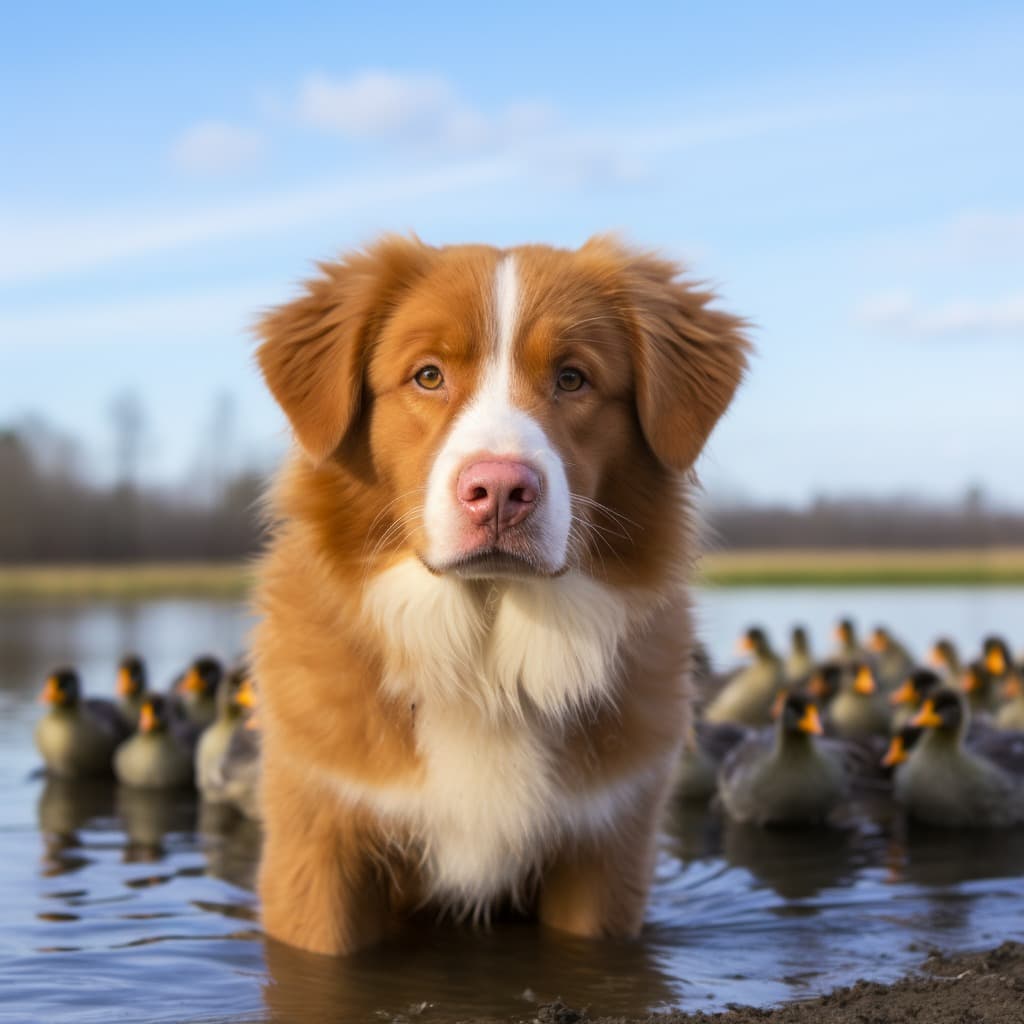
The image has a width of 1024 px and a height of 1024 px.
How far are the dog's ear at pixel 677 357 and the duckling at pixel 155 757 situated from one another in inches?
Result: 220

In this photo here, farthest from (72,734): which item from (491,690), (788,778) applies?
(491,690)

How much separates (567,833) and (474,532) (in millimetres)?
1340

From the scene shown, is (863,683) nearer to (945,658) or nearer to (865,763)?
(865,763)

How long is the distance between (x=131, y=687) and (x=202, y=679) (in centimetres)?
57

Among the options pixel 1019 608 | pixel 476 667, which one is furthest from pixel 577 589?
Result: pixel 1019 608

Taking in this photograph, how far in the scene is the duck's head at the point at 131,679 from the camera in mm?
11047

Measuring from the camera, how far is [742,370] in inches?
195

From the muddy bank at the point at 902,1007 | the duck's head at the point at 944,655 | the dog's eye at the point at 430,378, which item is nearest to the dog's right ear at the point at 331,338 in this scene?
the dog's eye at the point at 430,378

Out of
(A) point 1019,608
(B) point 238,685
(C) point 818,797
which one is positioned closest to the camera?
(C) point 818,797

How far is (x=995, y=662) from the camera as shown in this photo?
42.9ft

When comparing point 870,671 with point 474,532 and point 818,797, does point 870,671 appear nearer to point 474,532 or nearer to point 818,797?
point 818,797

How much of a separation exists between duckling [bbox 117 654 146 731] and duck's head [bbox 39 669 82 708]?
0.67 metres

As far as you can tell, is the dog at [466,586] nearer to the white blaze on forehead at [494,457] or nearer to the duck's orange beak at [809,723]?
the white blaze on forehead at [494,457]

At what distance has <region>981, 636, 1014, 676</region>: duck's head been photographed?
1295cm
